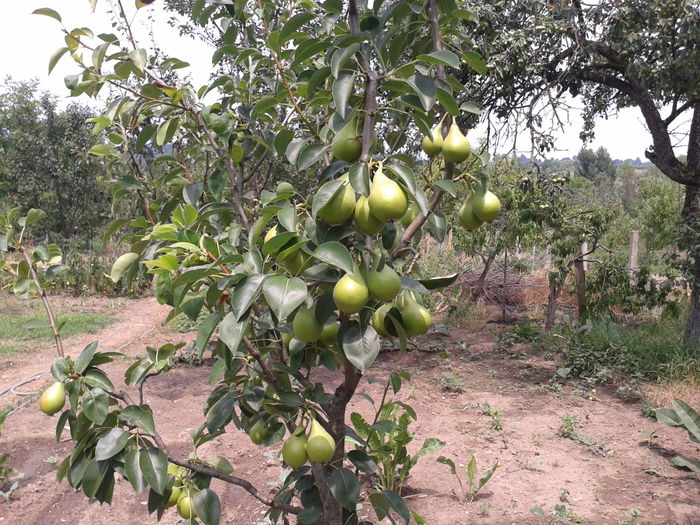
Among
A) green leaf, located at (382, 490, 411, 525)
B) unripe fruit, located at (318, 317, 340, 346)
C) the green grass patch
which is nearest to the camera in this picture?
unripe fruit, located at (318, 317, 340, 346)

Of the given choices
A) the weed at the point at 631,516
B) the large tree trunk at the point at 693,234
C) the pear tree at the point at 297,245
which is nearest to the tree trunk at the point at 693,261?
the large tree trunk at the point at 693,234

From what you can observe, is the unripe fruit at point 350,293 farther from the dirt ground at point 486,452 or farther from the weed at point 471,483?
the weed at point 471,483

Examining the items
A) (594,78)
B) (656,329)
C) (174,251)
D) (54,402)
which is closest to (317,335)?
(174,251)

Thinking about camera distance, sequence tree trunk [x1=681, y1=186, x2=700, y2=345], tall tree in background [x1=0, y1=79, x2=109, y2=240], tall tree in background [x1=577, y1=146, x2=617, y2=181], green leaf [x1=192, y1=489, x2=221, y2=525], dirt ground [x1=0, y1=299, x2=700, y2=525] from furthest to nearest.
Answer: tall tree in background [x1=577, y1=146, x2=617, y2=181] → tall tree in background [x1=0, y1=79, x2=109, y2=240] → tree trunk [x1=681, y1=186, x2=700, y2=345] → dirt ground [x1=0, y1=299, x2=700, y2=525] → green leaf [x1=192, y1=489, x2=221, y2=525]

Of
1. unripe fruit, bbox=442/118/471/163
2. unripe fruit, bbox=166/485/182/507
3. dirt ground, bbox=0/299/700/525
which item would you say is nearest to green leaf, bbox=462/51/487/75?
unripe fruit, bbox=442/118/471/163

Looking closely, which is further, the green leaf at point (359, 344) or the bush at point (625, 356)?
the bush at point (625, 356)

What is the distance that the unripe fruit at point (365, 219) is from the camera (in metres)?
0.81

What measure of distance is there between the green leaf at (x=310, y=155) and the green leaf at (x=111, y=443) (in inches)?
25.1

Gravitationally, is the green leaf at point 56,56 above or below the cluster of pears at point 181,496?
above

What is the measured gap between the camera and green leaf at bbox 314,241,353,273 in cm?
74

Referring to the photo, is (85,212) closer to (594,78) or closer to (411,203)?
(594,78)

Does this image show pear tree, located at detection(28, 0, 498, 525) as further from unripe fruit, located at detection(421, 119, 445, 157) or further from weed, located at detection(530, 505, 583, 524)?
weed, located at detection(530, 505, 583, 524)

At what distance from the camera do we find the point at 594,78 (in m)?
5.51

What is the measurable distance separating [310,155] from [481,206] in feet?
1.12
